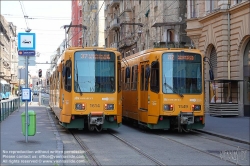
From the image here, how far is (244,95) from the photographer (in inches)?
1148

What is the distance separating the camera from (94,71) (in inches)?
678

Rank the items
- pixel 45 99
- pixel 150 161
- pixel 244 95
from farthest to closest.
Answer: pixel 45 99
pixel 244 95
pixel 150 161

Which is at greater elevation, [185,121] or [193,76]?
[193,76]

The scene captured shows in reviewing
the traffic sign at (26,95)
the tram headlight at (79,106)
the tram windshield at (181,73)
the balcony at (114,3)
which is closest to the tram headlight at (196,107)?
the tram windshield at (181,73)

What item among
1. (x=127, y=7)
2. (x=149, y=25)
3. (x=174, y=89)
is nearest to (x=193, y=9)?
(x=149, y=25)

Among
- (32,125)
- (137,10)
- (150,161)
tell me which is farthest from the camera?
(137,10)

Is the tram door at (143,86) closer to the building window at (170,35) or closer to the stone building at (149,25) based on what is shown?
the stone building at (149,25)

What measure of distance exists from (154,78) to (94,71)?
2.26 meters

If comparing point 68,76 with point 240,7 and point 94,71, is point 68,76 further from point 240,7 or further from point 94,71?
point 240,7

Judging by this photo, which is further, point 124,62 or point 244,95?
point 244,95

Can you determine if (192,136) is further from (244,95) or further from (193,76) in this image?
(244,95)

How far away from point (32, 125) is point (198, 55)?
274 inches

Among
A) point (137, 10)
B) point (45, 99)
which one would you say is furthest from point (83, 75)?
point (137, 10)

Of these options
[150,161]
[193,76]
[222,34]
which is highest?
[222,34]
